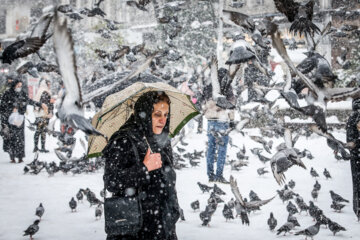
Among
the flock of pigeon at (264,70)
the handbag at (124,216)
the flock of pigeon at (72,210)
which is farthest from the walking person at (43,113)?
the handbag at (124,216)

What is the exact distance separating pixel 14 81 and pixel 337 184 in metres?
7.43

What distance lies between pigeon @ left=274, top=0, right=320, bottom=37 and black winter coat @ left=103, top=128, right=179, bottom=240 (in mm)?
1610

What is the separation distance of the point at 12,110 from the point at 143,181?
7.46 meters

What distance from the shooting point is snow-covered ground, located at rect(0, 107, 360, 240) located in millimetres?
4676

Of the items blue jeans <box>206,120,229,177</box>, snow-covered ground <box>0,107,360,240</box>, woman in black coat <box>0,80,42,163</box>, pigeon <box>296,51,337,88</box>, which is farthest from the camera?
woman in black coat <box>0,80,42,163</box>

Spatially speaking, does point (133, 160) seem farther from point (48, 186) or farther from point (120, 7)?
point (120, 7)

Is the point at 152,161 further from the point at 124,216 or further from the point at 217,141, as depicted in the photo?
the point at 217,141

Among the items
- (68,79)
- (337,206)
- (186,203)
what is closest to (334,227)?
(337,206)

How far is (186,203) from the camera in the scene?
19.7ft

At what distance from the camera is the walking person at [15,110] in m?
9.01

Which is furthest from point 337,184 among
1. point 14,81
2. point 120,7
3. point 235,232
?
point 120,7

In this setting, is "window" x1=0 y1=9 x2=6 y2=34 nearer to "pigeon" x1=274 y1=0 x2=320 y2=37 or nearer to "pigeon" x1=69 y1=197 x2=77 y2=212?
"pigeon" x1=69 y1=197 x2=77 y2=212

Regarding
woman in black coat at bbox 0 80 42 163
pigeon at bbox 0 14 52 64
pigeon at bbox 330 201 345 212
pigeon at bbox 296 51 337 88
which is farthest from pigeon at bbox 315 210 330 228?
woman in black coat at bbox 0 80 42 163

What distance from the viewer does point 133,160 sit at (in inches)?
110
